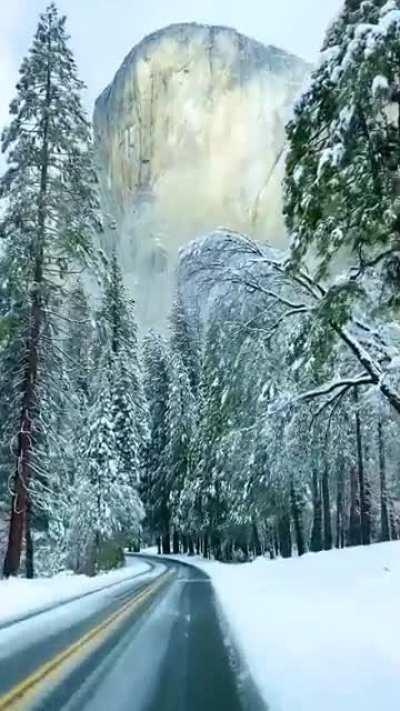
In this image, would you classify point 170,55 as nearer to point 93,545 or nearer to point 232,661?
point 93,545

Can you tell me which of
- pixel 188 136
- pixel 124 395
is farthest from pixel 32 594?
pixel 188 136

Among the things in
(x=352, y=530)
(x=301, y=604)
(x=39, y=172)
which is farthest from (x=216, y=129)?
(x=301, y=604)

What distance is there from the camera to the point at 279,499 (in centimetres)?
2842

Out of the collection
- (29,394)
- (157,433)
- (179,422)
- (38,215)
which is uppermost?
(157,433)

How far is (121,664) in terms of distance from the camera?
29.4ft

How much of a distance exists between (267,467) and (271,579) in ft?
14.8

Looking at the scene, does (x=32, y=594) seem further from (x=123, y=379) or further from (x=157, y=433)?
(x=157, y=433)

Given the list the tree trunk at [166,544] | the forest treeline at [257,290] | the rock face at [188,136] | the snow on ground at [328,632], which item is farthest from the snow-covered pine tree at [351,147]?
the rock face at [188,136]

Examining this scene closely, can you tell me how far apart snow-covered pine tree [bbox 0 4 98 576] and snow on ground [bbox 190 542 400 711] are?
7.53 metres

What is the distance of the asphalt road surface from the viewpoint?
22.5 feet

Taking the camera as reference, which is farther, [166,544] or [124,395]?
[166,544]

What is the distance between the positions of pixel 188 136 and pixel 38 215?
144729 mm

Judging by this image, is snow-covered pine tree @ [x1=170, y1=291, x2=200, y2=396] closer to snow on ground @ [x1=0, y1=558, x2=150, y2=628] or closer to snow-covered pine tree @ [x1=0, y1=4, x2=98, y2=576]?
snow on ground @ [x1=0, y1=558, x2=150, y2=628]

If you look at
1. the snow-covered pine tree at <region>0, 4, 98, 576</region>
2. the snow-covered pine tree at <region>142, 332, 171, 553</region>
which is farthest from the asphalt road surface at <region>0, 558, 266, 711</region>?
the snow-covered pine tree at <region>142, 332, 171, 553</region>
